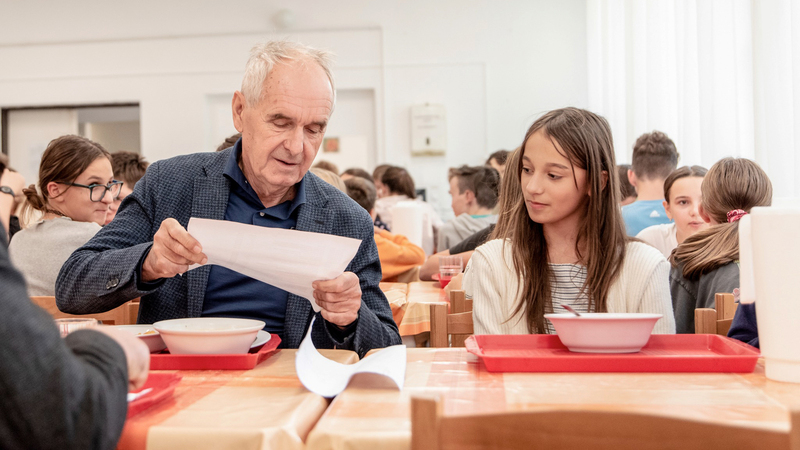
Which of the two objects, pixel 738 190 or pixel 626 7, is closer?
pixel 738 190

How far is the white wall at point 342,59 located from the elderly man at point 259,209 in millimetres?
5524

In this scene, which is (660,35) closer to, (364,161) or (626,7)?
(626,7)

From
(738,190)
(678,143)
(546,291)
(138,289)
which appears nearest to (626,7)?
(678,143)

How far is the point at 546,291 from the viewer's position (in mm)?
1747

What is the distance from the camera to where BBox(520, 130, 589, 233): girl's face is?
173 centimetres

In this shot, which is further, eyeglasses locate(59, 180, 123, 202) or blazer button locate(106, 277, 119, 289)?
eyeglasses locate(59, 180, 123, 202)

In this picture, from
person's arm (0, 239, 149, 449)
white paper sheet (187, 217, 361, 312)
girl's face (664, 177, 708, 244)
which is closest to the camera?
person's arm (0, 239, 149, 449)

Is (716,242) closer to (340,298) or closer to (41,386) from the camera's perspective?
(340,298)

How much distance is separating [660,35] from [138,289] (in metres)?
4.25

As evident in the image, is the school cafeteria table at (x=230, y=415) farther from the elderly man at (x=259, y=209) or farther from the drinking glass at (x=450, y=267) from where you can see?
the drinking glass at (x=450, y=267)

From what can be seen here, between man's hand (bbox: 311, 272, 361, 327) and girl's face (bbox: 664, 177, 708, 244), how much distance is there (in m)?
2.11

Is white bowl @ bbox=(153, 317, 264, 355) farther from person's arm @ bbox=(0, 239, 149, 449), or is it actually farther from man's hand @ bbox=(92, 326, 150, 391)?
person's arm @ bbox=(0, 239, 149, 449)

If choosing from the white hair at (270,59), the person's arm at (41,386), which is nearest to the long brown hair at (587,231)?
the white hair at (270,59)

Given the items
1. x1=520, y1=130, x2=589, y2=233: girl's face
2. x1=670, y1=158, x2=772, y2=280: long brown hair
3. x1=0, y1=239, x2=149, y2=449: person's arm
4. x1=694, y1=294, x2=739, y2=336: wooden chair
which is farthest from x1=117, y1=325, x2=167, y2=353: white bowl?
x1=670, y1=158, x2=772, y2=280: long brown hair
